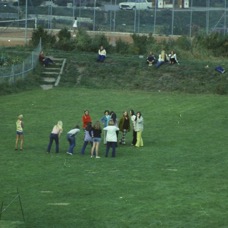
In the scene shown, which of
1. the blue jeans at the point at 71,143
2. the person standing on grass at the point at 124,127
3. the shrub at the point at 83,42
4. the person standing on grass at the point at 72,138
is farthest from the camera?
the shrub at the point at 83,42

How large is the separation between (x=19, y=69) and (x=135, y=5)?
20.4 metres

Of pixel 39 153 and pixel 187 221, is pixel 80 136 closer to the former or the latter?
pixel 39 153

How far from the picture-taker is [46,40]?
61.5 meters

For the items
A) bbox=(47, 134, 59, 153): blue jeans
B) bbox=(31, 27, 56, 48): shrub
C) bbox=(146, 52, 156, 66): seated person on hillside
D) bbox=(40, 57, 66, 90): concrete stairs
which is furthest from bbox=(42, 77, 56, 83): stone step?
bbox=(47, 134, 59, 153): blue jeans

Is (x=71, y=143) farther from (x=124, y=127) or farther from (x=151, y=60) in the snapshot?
(x=151, y=60)

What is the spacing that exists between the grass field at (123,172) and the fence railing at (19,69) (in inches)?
99.9

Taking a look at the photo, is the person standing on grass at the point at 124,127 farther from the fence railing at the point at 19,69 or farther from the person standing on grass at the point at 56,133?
the fence railing at the point at 19,69

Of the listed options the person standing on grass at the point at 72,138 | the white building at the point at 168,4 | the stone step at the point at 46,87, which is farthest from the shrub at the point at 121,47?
the person standing on grass at the point at 72,138

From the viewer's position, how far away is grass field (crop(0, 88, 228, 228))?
2294 cm

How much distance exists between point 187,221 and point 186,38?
41.0m

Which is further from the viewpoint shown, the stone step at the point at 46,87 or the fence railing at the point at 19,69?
the stone step at the point at 46,87

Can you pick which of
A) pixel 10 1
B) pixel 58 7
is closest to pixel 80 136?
pixel 58 7

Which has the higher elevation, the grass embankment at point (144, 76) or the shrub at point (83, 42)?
the shrub at point (83, 42)

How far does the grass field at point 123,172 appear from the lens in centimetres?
2294
